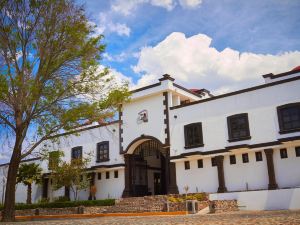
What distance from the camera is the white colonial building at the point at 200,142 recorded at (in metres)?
20.3

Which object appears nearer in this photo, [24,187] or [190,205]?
[190,205]

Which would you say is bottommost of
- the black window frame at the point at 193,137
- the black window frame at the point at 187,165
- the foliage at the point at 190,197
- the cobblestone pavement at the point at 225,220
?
the cobblestone pavement at the point at 225,220

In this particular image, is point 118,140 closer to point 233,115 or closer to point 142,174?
point 142,174

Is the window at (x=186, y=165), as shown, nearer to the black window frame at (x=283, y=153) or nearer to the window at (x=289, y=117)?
the black window frame at (x=283, y=153)

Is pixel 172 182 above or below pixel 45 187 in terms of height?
below

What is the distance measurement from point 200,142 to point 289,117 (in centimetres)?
577

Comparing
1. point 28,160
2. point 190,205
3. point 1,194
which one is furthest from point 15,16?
point 1,194

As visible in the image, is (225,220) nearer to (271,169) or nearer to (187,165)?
(271,169)

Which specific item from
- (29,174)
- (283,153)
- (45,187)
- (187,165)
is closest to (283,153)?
(283,153)

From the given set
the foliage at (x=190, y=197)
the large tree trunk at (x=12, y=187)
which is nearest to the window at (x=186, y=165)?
the foliage at (x=190, y=197)

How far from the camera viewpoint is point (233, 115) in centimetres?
2220

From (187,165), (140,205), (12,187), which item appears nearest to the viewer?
(12,187)

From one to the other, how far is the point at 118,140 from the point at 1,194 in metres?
17.4

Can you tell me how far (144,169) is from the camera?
28.5m
